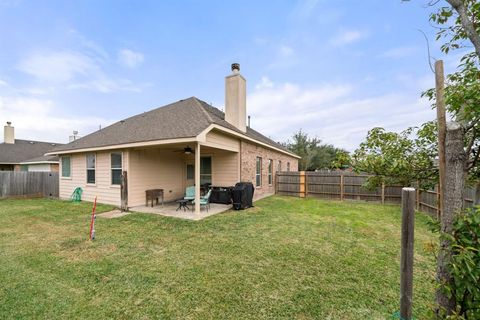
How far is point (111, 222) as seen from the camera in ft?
22.8

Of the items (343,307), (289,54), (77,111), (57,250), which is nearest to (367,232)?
(343,307)

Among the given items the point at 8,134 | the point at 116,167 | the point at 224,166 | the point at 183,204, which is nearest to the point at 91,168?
the point at 116,167

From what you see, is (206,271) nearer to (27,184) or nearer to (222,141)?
(222,141)

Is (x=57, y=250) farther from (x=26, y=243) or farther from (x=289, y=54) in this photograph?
(x=289, y=54)

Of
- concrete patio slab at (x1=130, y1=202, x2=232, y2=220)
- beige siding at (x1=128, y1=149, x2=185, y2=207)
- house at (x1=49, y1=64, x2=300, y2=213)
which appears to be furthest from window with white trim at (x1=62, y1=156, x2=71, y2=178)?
concrete patio slab at (x1=130, y1=202, x2=232, y2=220)

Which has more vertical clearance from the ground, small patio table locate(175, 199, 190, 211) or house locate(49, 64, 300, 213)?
house locate(49, 64, 300, 213)

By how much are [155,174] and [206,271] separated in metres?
7.37

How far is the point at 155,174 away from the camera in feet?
33.2

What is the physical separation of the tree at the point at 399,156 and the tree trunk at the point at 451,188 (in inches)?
12.5

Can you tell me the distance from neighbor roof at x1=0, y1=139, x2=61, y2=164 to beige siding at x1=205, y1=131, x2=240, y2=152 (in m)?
21.4

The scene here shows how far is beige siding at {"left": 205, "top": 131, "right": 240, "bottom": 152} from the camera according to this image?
321 inches

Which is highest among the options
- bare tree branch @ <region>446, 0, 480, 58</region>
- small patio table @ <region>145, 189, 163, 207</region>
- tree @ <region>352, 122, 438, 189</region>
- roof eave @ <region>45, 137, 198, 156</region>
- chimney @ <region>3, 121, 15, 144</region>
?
chimney @ <region>3, 121, 15, 144</region>

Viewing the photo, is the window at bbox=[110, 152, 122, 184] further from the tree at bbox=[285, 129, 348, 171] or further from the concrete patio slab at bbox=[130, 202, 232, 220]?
the tree at bbox=[285, 129, 348, 171]

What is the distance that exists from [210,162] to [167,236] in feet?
18.5
